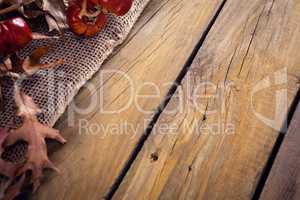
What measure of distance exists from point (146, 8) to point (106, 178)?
63cm

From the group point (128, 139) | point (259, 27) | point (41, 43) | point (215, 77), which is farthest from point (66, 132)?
point (259, 27)

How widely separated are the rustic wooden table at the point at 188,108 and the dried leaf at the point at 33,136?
0.04 meters

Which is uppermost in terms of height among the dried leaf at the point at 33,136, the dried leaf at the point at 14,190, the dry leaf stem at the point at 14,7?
the dry leaf stem at the point at 14,7

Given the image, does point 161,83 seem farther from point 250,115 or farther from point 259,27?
point 259,27

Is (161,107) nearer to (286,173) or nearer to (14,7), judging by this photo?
(286,173)

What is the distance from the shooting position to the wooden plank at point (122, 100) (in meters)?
1.16

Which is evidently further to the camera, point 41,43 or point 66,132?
point 41,43

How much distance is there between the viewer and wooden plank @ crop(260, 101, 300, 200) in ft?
3.78

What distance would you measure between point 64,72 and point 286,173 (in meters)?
0.66

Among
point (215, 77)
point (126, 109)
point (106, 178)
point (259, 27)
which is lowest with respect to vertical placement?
point (106, 178)

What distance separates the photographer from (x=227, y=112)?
4.21ft

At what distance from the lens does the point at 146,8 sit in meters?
1.52

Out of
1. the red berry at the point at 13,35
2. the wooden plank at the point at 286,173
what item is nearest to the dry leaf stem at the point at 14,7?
the red berry at the point at 13,35

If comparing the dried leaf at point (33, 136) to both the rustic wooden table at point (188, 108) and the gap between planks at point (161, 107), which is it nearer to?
the rustic wooden table at point (188, 108)
